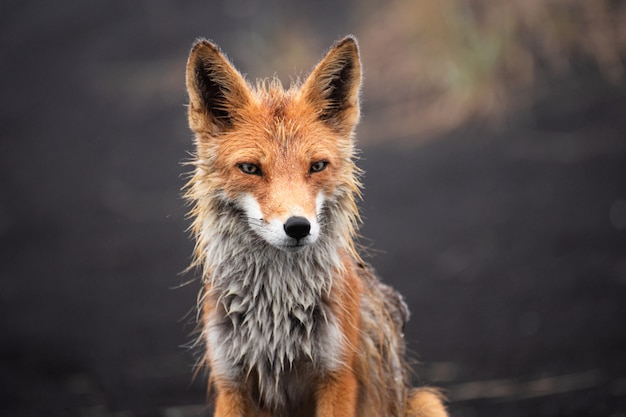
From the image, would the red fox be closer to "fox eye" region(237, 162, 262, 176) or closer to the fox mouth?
"fox eye" region(237, 162, 262, 176)

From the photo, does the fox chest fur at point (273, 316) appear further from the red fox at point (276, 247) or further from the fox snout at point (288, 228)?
the fox snout at point (288, 228)

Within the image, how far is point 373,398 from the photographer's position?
421 centimetres

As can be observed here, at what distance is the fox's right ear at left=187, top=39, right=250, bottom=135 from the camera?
3.92m

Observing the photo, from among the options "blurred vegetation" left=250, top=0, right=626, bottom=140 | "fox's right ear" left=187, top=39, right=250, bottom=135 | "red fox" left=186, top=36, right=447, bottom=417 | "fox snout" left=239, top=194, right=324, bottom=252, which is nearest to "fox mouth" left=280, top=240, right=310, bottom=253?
"fox snout" left=239, top=194, right=324, bottom=252

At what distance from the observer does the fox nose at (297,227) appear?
3514 mm

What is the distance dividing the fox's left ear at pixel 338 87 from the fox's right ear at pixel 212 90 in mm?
349

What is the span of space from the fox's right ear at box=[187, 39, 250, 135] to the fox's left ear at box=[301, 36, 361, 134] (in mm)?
349

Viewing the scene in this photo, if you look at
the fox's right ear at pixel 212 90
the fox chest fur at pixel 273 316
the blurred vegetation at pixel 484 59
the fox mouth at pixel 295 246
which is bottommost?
the fox chest fur at pixel 273 316

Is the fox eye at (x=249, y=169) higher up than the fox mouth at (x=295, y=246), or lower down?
higher up

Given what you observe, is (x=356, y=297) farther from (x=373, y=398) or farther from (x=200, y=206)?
(x=200, y=206)

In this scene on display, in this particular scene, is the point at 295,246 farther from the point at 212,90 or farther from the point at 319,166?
the point at 212,90

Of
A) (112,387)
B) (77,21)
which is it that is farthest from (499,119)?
(77,21)

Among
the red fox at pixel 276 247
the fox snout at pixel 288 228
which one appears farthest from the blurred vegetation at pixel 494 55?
the fox snout at pixel 288 228

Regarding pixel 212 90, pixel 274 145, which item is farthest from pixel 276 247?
pixel 212 90
